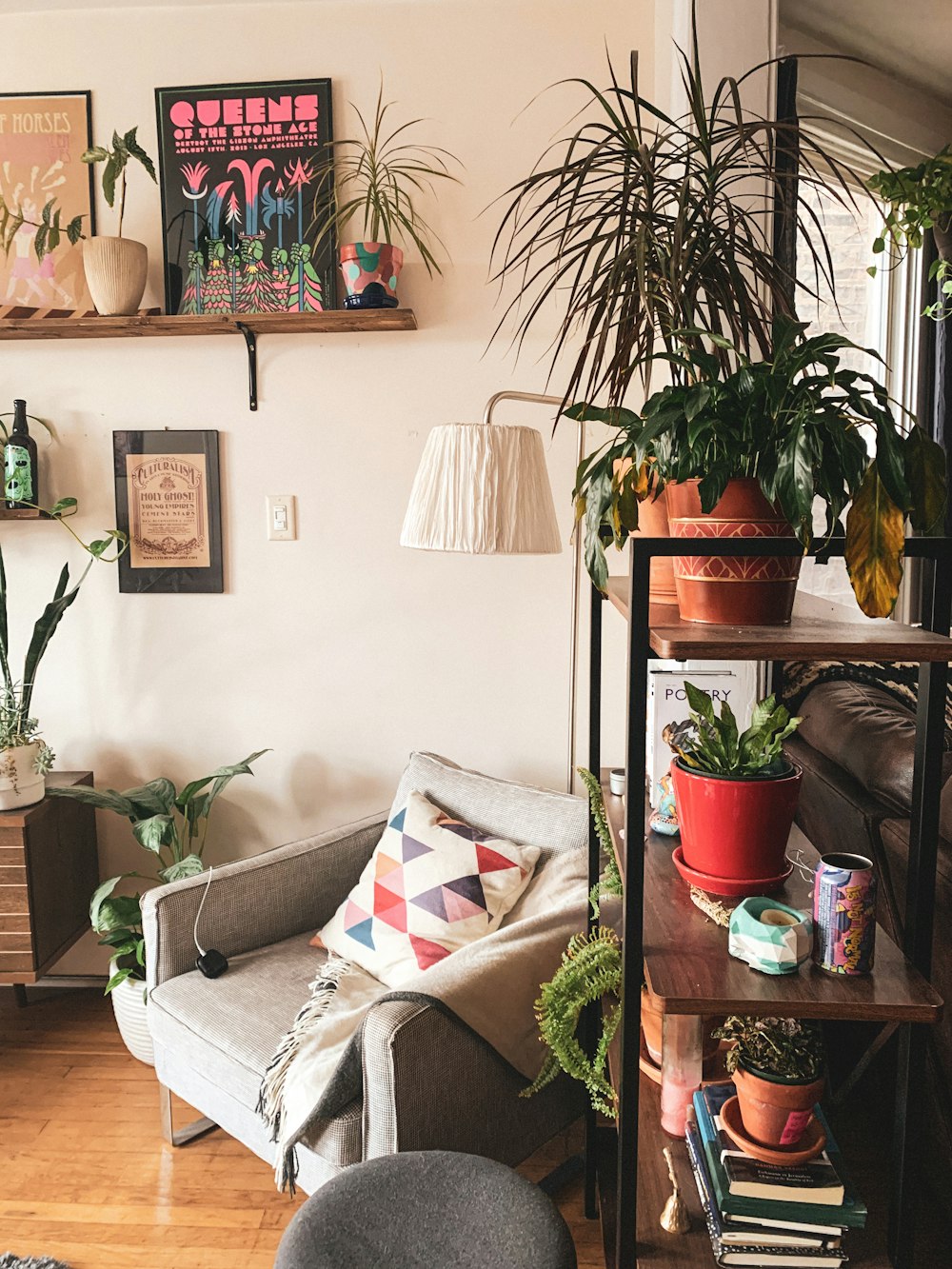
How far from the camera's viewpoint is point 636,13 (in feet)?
7.64

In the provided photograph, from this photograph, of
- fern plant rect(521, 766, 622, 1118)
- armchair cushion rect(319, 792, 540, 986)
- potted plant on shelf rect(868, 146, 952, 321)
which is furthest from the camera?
potted plant on shelf rect(868, 146, 952, 321)

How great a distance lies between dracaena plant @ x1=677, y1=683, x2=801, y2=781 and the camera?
1.14 metres

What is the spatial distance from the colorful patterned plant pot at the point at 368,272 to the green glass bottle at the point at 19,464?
91cm

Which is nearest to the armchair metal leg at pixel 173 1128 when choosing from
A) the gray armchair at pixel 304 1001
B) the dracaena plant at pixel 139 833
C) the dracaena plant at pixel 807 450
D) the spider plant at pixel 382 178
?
the gray armchair at pixel 304 1001

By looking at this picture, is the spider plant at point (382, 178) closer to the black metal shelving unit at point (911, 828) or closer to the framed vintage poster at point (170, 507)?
the framed vintage poster at point (170, 507)

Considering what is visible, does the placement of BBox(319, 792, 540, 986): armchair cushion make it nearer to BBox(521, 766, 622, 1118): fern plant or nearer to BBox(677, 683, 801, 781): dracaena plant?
BBox(521, 766, 622, 1118): fern plant

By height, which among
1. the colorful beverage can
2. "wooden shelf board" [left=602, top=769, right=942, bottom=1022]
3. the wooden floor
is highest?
the colorful beverage can

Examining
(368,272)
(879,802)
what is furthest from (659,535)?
(368,272)

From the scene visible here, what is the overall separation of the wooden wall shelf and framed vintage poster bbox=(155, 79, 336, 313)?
62 millimetres

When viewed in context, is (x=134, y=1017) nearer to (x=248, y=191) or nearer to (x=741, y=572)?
(x=741, y=572)

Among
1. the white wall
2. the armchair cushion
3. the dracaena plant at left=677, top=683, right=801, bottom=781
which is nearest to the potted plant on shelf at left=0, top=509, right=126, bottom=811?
the white wall

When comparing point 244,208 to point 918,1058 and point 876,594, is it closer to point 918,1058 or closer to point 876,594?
point 876,594

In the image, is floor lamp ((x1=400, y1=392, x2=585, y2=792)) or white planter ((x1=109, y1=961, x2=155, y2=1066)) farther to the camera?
white planter ((x1=109, y1=961, x2=155, y2=1066))

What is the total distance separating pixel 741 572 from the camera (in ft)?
3.35
